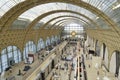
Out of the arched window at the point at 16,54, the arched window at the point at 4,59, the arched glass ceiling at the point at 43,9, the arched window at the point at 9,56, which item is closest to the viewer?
the arched window at the point at 4,59

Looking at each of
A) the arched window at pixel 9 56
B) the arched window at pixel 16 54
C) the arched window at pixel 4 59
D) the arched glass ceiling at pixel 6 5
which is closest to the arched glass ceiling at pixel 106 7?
the arched glass ceiling at pixel 6 5

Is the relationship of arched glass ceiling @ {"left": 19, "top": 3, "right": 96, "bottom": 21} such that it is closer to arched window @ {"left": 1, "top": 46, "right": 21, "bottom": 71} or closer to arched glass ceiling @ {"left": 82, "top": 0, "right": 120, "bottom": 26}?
arched window @ {"left": 1, "top": 46, "right": 21, "bottom": 71}

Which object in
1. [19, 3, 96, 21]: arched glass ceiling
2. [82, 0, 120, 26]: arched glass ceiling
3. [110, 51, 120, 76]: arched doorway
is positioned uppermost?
[19, 3, 96, 21]: arched glass ceiling

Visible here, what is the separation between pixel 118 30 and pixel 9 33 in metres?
20.7

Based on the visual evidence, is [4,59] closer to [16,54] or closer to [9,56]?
[9,56]

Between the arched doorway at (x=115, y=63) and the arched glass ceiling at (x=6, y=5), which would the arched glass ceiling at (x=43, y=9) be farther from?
the arched doorway at (x=115, y=63)

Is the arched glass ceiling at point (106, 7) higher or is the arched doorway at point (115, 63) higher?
the arched glass ceiling at point (106, 7)

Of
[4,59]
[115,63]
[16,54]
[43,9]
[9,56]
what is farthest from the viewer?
[43,9]

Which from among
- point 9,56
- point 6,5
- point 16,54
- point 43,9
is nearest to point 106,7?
point 6,5

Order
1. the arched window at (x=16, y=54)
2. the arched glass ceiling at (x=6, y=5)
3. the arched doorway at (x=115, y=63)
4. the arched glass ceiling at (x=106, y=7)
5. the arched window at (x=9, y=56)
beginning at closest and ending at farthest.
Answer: the arched glass ceiling at (x=106, y=7) < the arched doorway at (x=115, y=63) < the arched glass ceiling at (x=6, y=5) < the arched window at (x=9, y=56) < the arched window at (x=16, y=54)

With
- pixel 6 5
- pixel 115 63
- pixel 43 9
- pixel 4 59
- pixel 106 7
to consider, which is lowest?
pixel 115 63

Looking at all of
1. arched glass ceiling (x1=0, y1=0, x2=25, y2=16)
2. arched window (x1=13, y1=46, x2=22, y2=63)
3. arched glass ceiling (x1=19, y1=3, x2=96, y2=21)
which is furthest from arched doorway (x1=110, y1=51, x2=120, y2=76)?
arched window (x1=13, y1=46, x2=22, y2=63)

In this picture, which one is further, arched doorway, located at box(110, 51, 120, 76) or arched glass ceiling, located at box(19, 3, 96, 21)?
arched glass ceiling, located at box(19, 3, 96, 21)

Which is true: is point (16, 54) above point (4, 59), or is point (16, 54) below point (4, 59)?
above
